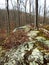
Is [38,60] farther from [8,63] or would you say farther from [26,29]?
[26,29]

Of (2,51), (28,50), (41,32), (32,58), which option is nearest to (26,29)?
(41,32)

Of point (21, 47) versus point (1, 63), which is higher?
point (21, 47)

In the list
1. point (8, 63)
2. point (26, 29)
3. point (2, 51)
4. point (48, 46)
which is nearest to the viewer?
point (8, 63)

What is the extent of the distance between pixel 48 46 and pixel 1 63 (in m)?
1.82

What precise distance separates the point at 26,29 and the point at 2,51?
6.79 ft

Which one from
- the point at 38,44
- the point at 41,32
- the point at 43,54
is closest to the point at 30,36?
the point at 41,32

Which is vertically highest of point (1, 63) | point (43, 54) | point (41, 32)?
point (41, 32)

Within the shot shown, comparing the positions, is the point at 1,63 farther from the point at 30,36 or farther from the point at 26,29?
the point at 26,29

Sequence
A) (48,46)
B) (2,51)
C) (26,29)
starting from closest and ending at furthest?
(48,46) → (2,51) → (26,29)

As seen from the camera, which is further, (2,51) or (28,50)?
(2,51)

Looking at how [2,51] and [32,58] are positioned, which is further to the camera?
[2,51]

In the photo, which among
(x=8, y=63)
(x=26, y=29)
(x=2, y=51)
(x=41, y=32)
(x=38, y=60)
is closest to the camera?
(x=38, y=60)

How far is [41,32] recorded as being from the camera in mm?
7453

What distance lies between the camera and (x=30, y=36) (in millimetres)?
7184
